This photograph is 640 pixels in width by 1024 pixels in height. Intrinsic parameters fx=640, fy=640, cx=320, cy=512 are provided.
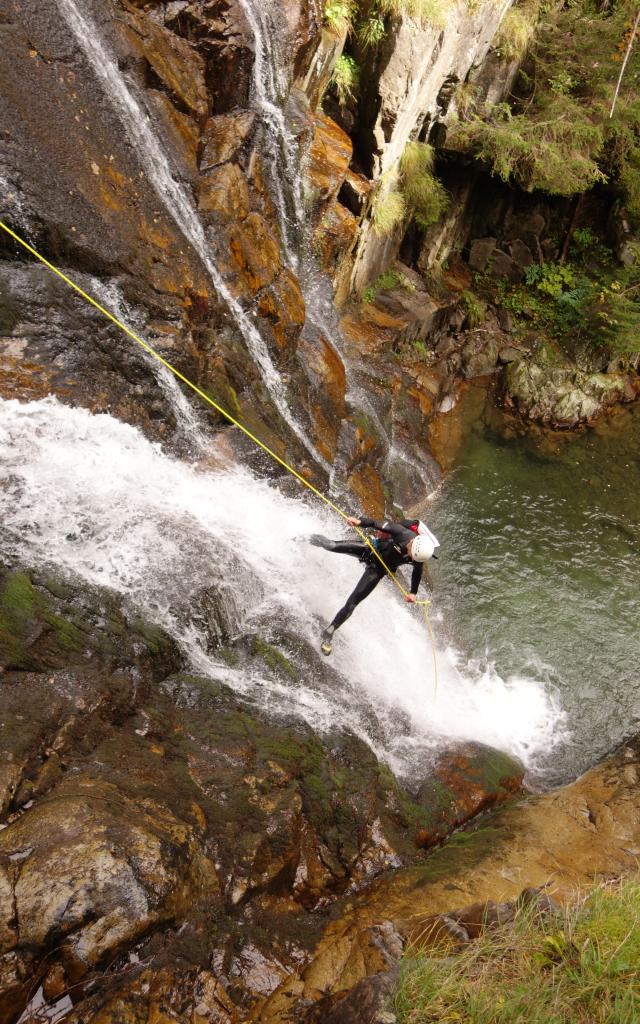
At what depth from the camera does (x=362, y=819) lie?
15.6 ft

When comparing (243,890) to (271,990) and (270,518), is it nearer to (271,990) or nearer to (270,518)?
(271,990)

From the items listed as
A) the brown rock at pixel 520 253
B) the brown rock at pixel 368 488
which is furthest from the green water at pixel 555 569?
the brown rock at pixel 520 253

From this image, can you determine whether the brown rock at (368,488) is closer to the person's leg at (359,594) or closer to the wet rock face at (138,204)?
the wet rock face at (138,204)

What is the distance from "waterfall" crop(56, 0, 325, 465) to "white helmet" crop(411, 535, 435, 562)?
9.25ft

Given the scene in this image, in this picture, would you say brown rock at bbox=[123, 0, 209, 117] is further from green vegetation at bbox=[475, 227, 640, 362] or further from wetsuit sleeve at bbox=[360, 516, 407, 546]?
green vegetation at bbox=[475, 227, 640, 362]

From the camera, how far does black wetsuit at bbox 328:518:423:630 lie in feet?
19.2

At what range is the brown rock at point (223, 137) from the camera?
7473 millimetres

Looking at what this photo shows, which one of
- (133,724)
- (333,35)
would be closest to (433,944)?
(133,724)

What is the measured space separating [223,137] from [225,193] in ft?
2.45

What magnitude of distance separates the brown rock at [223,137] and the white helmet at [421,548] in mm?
5065

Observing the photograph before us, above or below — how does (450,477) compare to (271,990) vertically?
above

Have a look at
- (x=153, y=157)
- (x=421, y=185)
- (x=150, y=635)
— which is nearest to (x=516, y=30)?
(x=421, y=185)

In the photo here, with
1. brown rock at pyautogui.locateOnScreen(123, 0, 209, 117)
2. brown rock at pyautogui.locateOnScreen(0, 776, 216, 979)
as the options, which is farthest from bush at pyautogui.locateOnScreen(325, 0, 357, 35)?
brown rock at pyautogui.locateOnScreen(0, 776, 216, 979)

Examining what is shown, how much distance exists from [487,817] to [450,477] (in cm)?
597
